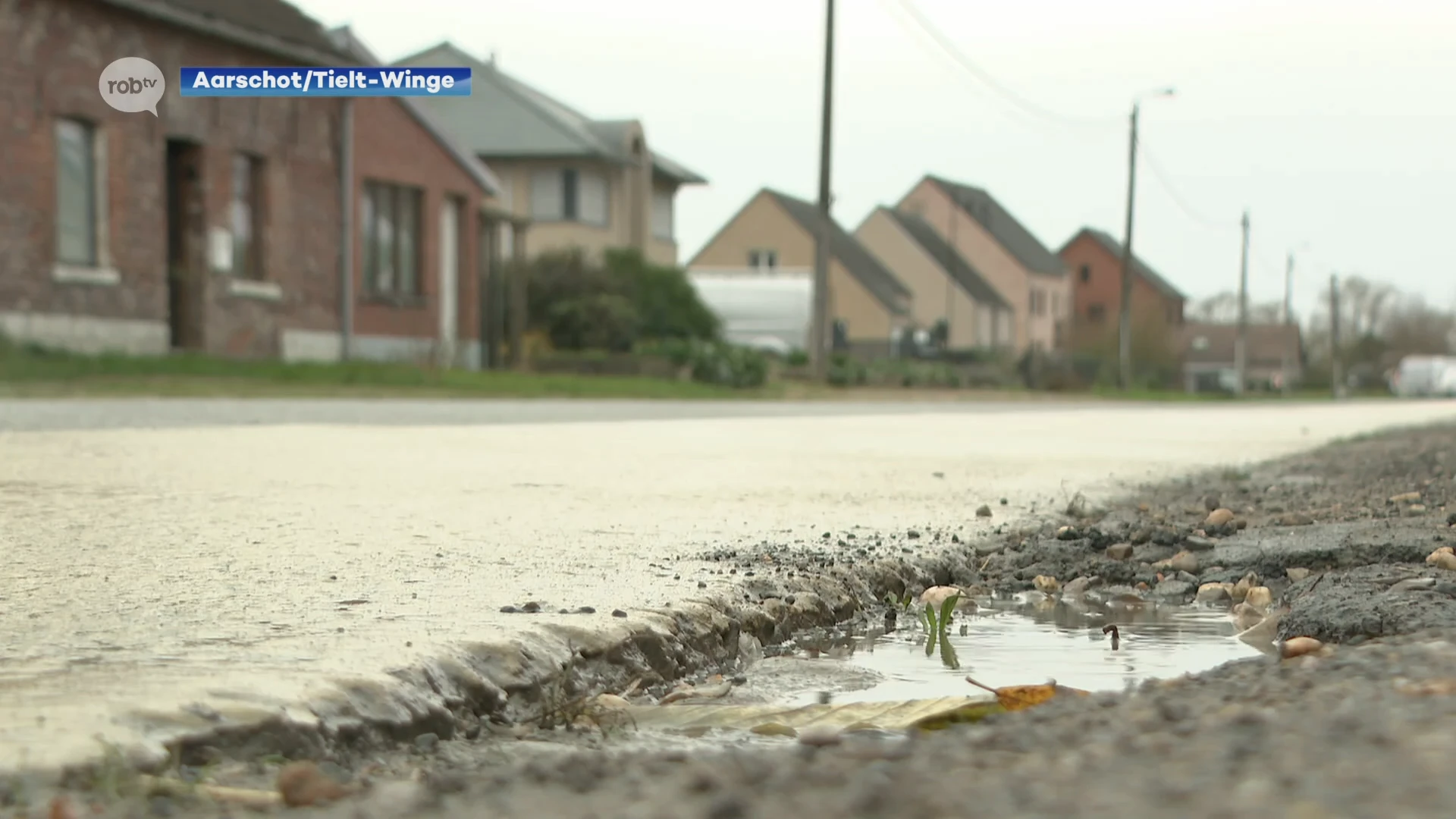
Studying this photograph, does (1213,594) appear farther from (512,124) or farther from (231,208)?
(512,124)

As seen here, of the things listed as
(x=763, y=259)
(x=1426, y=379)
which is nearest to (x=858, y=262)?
(x=763, y=259)

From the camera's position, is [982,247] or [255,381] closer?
[255,381]

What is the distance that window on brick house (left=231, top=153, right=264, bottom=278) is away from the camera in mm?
22000

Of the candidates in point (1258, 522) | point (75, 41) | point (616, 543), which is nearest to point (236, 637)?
point (616, 543)

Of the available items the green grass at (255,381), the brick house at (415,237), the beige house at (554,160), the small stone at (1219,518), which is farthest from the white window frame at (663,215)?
the small stone at (1219,518)

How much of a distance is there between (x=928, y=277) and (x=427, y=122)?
147 feet

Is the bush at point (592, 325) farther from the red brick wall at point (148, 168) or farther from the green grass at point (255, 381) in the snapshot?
the green grass at point (255, 381)

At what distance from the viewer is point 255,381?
16.7 metres

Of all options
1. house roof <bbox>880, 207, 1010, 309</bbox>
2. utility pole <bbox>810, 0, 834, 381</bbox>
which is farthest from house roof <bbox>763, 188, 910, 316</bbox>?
utility pole <bbox>810, 0, 834, 381</bbox>

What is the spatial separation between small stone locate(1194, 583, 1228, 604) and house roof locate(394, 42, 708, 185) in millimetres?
38481

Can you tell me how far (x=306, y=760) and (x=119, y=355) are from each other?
1587cm

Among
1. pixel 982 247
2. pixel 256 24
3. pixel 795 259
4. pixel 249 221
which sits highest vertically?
pixel 982 247

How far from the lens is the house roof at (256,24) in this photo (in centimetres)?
1928

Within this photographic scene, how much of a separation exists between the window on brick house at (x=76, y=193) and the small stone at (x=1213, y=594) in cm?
1662
